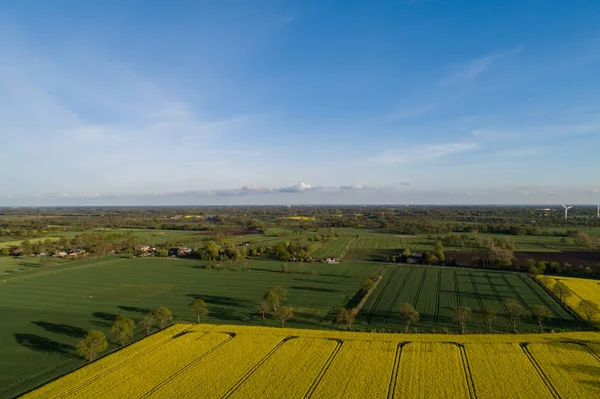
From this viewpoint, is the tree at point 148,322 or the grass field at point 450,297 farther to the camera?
the grass field at point 450,297

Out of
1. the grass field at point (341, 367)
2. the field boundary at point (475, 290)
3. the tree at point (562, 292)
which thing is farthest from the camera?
the field boundary at point (475, 290)

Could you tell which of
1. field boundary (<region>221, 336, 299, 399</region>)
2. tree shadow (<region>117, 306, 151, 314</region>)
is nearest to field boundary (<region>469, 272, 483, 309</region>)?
field boundary (<region>221, 336, 299, 399</region>)

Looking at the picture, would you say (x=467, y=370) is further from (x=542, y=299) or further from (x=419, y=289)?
(x=542, y=299)

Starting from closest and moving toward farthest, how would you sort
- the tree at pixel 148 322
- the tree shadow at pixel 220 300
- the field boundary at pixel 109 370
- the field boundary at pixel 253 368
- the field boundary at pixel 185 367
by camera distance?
1. the field boundary at pixel 253 368
2. the field boundary at pixel 109 370
3. the field boundary at pixel 185 367
4. the tree at pixel 148 322
5. the tree shadow at pixel 220 300

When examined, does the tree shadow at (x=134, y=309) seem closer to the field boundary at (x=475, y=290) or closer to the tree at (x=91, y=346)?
the tree at (x=91, y=346)

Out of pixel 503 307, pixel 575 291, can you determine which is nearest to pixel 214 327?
pixel 503 307

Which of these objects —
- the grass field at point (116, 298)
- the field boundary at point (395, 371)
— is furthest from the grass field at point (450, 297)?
the field boundary at point (395, 371)

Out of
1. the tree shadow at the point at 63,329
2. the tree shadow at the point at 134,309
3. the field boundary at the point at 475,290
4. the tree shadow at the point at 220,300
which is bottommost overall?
the tree shadow at the point at 134,309

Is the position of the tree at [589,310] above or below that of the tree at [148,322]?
above
